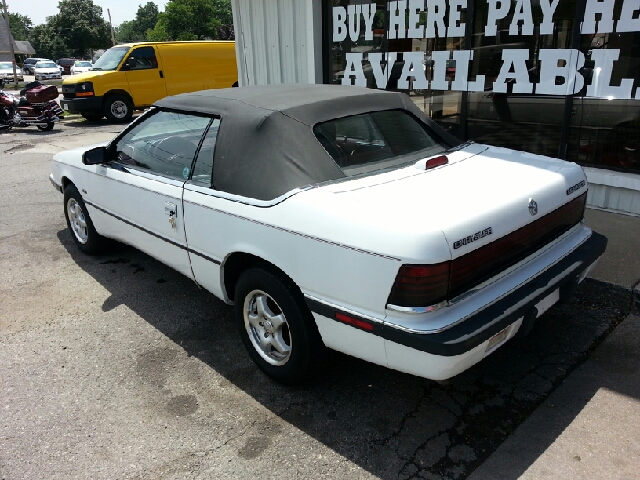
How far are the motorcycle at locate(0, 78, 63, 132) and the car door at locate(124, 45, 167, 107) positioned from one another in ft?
6.64

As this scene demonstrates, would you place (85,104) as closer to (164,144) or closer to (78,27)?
(164,144)

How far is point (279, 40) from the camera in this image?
834 centimetres

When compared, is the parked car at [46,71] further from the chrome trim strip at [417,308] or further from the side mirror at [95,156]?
the chrome trim strip at [417,308]

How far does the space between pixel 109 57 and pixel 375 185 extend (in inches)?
571

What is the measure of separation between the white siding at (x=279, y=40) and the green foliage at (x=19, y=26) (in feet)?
397

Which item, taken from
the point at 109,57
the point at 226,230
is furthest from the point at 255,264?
the point at 109,57

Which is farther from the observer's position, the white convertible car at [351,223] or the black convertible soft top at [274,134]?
the black convertible soft top at [274,134]

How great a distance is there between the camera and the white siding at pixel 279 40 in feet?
25.6

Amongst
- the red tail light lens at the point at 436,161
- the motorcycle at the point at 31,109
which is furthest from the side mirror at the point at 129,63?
the red tail light lens at the point at 436,161

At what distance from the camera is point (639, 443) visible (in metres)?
2.56

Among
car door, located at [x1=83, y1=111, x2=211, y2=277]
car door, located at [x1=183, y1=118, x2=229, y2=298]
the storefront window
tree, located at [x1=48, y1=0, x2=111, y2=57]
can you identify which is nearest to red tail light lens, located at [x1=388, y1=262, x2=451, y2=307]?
car door, located at [x1=183, y1=118, x2=229, y2=298]

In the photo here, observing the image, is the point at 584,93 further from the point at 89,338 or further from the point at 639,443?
the point at 89,338

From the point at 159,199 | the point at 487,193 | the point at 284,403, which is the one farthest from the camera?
the point at 159,199

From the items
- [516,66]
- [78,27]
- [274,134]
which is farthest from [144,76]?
[78,27]
